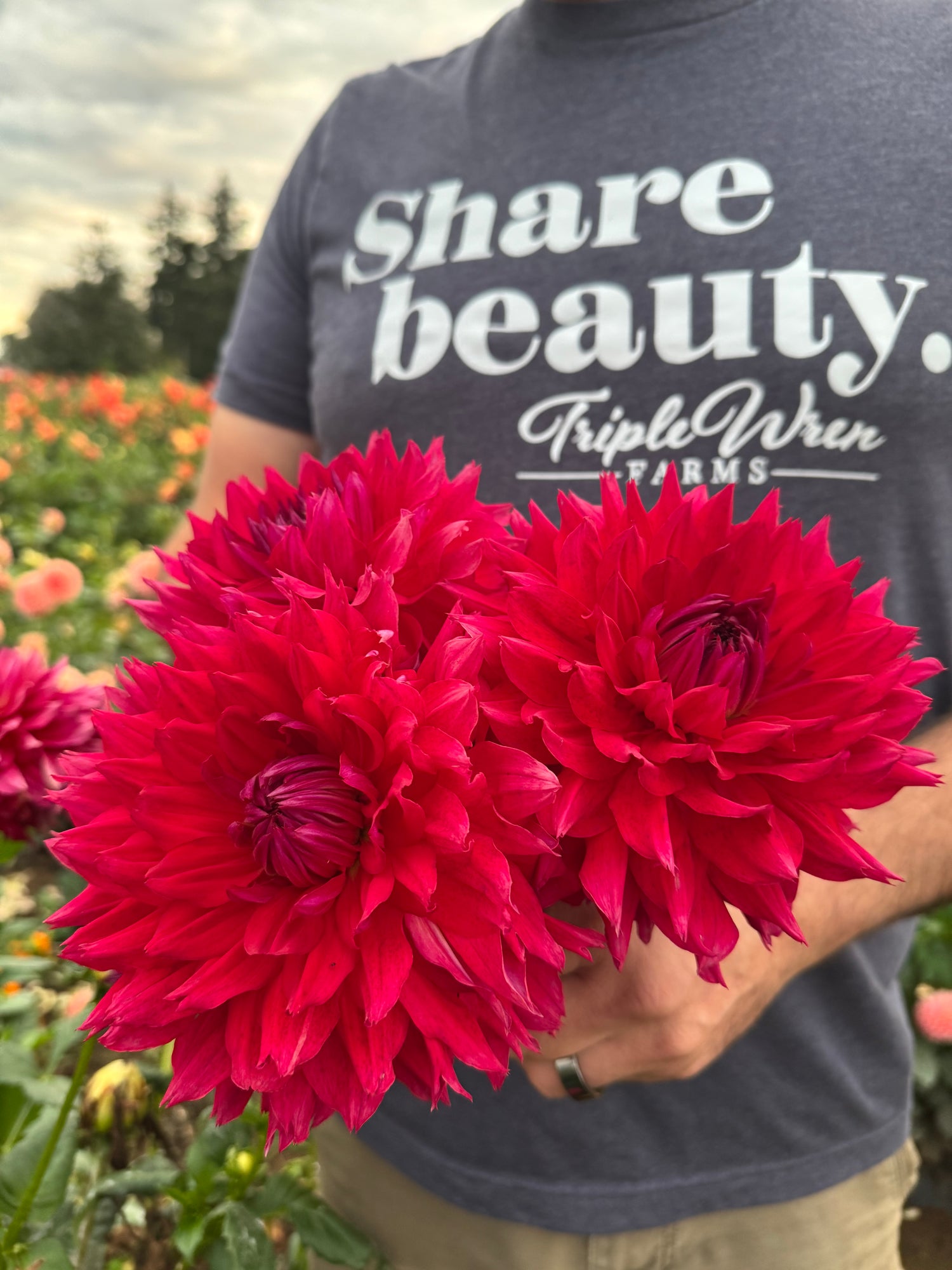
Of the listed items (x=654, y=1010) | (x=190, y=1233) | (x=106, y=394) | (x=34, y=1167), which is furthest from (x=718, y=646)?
(x=106, y=394)

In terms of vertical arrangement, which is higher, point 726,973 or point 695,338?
point 695,338

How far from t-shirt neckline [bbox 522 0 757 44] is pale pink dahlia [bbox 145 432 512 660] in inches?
35.8

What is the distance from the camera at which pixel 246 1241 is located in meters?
1.13

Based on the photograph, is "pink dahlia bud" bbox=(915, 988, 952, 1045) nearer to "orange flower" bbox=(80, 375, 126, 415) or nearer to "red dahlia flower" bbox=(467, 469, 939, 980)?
"red dahlia flower" bbox=(467, 469, 939, 980)

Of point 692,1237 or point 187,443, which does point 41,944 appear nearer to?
point 692,1237

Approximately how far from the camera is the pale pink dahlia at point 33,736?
82 cm

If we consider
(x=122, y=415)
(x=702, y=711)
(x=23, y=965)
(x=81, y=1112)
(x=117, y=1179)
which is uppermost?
(x=702, y=711)

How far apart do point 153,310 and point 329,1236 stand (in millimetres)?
36895

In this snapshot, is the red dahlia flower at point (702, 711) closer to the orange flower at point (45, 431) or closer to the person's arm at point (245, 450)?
the person's arm at point (245, 450)

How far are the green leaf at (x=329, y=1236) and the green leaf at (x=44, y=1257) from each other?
32 centimetres

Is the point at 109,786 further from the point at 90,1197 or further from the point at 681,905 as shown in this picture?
the point at 90,1197

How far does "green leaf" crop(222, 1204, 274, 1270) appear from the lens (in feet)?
3.66

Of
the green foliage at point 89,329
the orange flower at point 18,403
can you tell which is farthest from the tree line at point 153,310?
the orange flower at point 18,403

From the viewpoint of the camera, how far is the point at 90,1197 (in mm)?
1288
